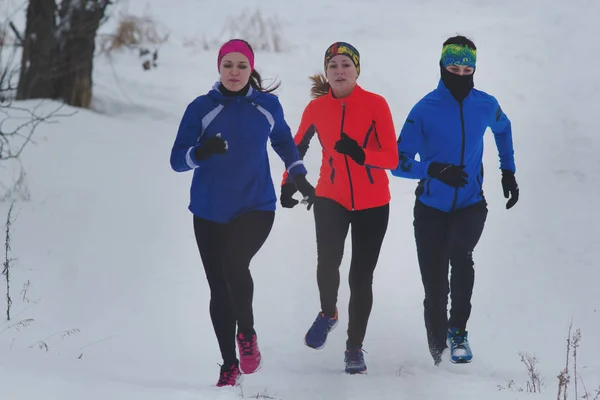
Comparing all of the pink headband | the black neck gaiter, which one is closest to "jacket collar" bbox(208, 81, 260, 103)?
the pink headband

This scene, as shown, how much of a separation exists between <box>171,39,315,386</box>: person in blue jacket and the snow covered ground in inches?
16.1

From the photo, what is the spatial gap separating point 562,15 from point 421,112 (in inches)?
457

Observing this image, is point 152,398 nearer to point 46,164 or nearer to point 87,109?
point 46,164

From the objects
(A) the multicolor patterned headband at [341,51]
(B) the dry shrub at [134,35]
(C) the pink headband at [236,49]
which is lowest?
(C) the pink headband at [236,49]

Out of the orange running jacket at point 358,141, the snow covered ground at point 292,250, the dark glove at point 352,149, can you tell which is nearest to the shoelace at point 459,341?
the snow covered ground at point 292,250

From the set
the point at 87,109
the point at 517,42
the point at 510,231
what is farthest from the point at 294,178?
the point at 517,42

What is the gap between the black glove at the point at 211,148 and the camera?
4.79m

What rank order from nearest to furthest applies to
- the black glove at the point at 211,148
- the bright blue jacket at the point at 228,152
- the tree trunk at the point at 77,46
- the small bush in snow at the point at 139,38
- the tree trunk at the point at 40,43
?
the black glove at the point at 211,148 < the bright blue jacket at the point at 228,152 < the tree trunk at the point at 40,43 < the tree trunk at the point at 77,46 < the small bush in snow at the point at 139,38

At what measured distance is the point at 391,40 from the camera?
15992 millimetres

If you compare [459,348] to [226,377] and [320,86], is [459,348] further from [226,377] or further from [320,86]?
[320,86]

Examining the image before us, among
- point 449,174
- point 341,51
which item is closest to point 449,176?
point 449,174

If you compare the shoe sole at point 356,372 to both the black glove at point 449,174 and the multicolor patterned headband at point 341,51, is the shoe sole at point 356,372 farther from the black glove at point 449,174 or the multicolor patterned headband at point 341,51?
the multicolor patterned headband at point 341,51

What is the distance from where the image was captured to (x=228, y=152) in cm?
499

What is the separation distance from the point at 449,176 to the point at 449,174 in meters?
0.01
